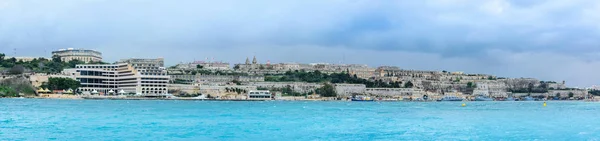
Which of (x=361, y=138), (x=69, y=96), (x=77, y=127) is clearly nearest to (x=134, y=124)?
(x=77, y=127)

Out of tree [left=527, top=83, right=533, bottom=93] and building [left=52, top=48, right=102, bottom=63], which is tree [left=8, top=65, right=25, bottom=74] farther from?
tree [left=527, top=83, right=533, bottom=93]

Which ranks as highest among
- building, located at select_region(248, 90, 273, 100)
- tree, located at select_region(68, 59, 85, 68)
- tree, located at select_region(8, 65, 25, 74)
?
tree, located at select_region(68, 59, 85, 68)

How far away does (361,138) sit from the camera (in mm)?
25500

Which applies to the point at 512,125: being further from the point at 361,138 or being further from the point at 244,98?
the point at 244,98

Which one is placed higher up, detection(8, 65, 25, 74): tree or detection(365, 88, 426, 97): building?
detection(8, 65, 25, 74): tree

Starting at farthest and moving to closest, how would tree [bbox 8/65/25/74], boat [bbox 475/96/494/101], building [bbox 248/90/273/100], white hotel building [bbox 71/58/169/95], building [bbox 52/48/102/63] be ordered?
building [bbox 52/48/102/63]
boat [bbox 475/96/494/101]
building [bbox 248/90/273/100]
white hotel building [bbox 71/58/169/95]
tree [bbox 8/65/25/74]

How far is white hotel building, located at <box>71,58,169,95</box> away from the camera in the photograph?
335 feet

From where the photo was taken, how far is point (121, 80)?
106 meters

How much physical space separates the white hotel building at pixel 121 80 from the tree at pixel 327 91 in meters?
25.4

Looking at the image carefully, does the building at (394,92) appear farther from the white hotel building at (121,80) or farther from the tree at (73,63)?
the tree at (73,63)

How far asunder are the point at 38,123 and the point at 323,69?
120m

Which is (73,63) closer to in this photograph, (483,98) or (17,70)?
(17,70)

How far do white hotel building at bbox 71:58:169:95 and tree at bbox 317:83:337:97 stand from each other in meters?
25.4

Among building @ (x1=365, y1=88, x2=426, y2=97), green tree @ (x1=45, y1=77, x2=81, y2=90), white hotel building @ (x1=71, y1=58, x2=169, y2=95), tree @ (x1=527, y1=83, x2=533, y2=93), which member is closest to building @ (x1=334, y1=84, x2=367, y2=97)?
building @ (x1=365, y1=88, x2=426, y2=97)
